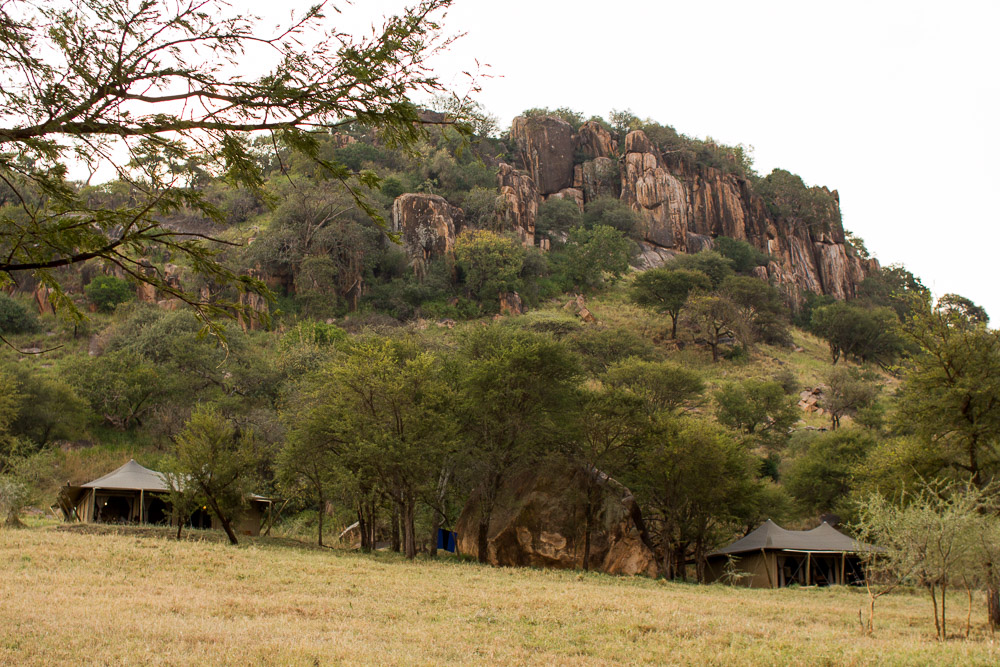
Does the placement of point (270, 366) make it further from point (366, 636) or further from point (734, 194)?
point (734, 194)

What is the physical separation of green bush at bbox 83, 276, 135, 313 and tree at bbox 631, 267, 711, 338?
3616cm

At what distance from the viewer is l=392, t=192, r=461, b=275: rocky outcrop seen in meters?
61.8

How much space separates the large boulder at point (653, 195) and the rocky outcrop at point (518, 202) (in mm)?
11763

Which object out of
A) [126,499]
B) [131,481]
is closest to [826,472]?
[131,481]

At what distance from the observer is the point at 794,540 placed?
86.4 ft

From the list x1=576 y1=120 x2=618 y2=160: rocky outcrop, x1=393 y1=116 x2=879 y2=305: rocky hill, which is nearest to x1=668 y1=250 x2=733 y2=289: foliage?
x1=393 y1=116 x2=879 y2=305: rocky hill

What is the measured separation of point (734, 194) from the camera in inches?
3401

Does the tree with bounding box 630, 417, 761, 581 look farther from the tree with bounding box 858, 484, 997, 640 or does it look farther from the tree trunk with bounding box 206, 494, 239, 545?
the tree trunk with bounding box 206, 494, 239, 545

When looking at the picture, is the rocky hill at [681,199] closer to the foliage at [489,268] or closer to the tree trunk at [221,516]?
the foliage at [489,268]

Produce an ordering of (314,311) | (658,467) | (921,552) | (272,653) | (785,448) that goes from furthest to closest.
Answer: (314,311) < (785,448) < (658,467) < (921,552) < (272,653)

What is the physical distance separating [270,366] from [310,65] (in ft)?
122

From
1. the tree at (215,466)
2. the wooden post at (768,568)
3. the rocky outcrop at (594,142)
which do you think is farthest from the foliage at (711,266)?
the tree at (215,466)

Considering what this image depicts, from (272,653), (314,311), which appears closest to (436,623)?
(272,653)

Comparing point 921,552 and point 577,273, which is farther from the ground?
point 577,273
